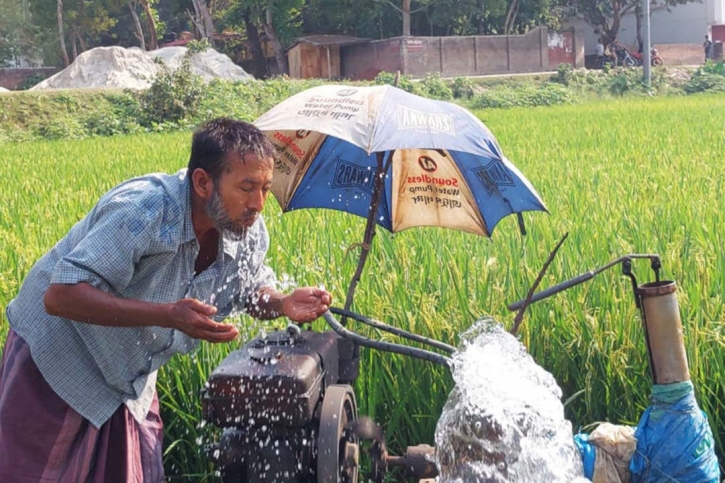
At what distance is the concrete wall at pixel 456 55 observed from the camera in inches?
1119

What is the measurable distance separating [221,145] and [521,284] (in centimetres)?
159

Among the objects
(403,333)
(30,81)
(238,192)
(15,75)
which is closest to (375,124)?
(238,192)

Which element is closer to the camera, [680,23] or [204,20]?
[204,20]

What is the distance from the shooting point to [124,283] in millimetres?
1870

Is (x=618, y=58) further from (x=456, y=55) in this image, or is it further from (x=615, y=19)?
(x=456, y=55)

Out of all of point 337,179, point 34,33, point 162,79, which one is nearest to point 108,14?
point 34,33

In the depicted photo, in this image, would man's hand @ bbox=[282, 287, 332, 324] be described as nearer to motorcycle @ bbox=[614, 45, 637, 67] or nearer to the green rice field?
the green rice field

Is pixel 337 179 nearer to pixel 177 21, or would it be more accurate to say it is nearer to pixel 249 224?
pixel 249 224

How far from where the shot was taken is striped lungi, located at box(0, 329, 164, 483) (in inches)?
79.9

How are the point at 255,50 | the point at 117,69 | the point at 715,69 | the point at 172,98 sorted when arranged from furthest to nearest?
1. the point at 255,50
2. the point at 715,69
3. the point at 117,69
4. the point at 172,98

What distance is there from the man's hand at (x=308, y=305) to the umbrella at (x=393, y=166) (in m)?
0.30

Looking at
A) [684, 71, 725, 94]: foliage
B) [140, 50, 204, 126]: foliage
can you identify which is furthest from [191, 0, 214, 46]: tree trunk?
[684, 71, 725, 94]: foliage

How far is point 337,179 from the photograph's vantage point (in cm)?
265

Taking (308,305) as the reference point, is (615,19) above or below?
above
